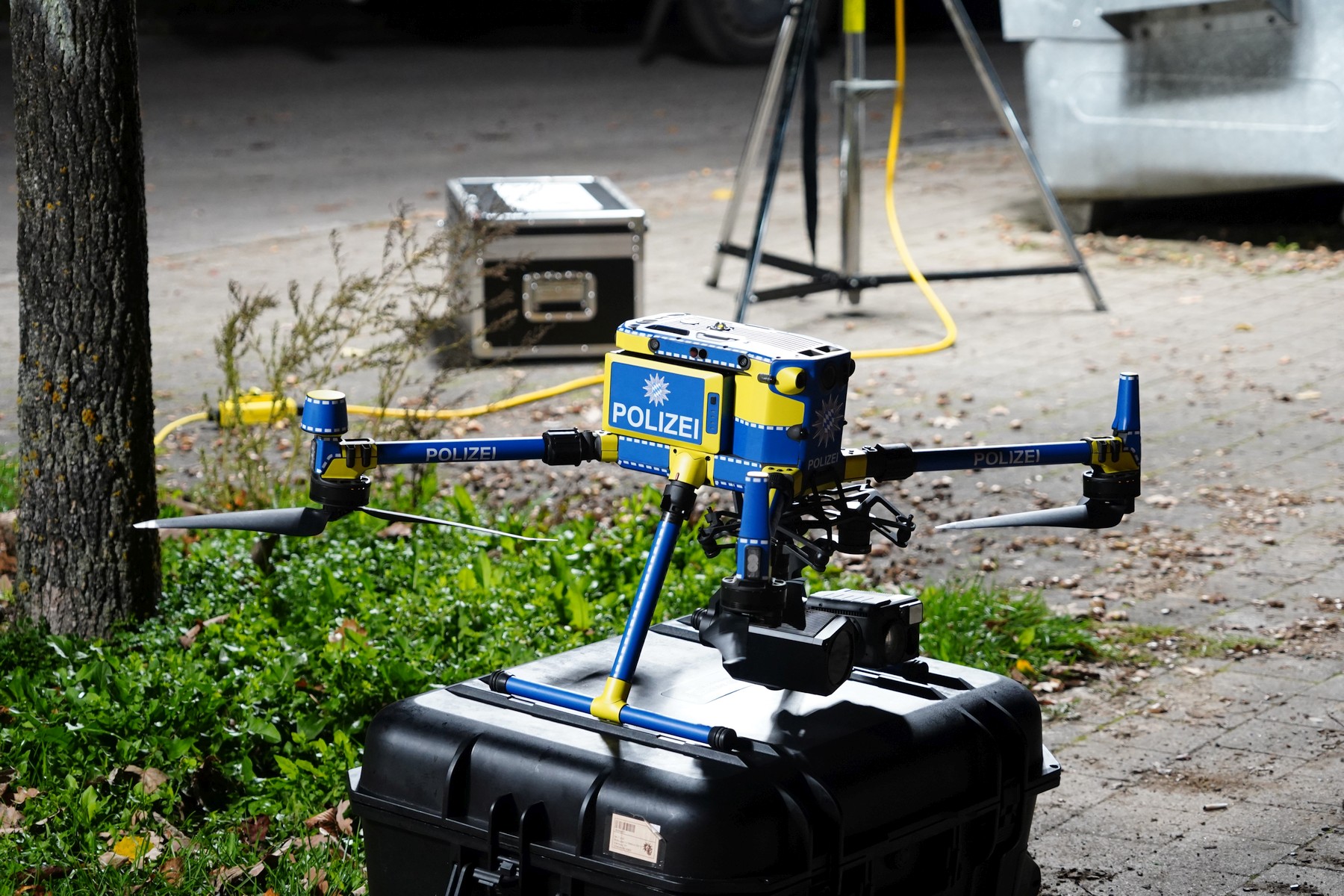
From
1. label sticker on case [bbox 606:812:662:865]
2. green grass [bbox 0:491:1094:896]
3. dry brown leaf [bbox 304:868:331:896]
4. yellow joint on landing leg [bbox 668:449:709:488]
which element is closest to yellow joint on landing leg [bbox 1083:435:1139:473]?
yellow joint on landing leg [bbox 668:449:709:488]

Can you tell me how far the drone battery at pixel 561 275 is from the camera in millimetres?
7770

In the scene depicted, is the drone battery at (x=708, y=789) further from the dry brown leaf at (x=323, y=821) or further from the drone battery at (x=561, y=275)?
the drone battery at (x=561, y=275)

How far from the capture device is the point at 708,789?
2.50 metres

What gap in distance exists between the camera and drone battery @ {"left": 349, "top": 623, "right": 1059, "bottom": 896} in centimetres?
252

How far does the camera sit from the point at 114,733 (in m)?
3.73

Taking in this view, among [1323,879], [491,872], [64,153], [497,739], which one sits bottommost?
[1323,879]

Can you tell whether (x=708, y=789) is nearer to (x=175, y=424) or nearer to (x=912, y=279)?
(x=175, y=424)

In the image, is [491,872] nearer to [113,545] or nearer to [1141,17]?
[113,545]

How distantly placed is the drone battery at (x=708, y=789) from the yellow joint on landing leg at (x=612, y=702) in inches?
1.7

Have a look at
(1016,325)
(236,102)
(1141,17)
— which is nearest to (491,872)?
(1016,325)

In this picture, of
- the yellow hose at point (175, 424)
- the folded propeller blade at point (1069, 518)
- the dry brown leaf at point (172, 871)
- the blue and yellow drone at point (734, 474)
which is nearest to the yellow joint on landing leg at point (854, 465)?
the blue and yellow drone at point (734, 474)

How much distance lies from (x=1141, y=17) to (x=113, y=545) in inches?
300

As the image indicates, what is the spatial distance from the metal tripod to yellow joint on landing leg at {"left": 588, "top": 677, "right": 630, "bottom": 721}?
5.30 m

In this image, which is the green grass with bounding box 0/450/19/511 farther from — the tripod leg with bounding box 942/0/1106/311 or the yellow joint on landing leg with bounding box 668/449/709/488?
the tripod leg with bounding box 942/0/1106/311
